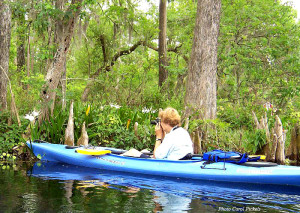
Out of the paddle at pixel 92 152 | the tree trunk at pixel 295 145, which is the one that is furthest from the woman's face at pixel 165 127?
the tree trunk at pixel 295 145

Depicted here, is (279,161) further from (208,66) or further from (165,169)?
(208,66)

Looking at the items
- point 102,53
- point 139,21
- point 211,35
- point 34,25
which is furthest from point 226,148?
point 102,53

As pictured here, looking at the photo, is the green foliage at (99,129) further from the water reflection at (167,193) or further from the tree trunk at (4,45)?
the water reflection at (167,193)

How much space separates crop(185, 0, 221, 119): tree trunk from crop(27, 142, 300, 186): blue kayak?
3.47 meters

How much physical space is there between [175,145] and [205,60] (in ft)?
14.0

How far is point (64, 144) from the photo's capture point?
9227 mm

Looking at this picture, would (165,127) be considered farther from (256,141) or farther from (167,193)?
(256,141)

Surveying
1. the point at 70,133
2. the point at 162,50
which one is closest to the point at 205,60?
the point at 70,133

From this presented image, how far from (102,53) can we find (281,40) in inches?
343

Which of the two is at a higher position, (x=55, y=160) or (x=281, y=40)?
(x=281, y=40)

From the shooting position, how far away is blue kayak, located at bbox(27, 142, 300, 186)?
616 cm

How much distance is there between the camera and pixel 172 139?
21.9 feet

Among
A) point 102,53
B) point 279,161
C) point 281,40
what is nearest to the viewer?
point 279,161

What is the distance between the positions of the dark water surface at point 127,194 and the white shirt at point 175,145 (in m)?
0.44
